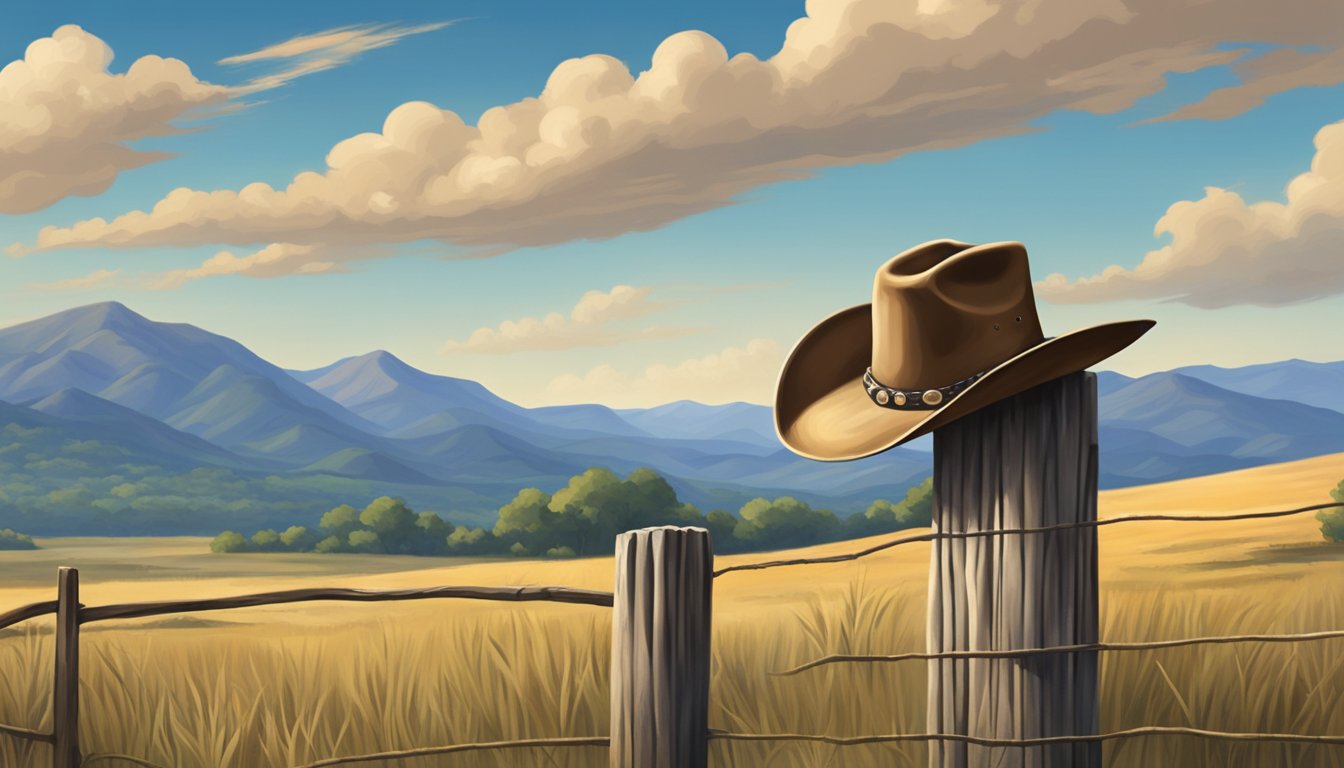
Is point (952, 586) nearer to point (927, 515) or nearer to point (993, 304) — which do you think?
point (993, 304)

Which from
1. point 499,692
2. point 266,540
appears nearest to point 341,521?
point 266,540

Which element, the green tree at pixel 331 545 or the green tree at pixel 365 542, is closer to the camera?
the green tree at pixel 331 545

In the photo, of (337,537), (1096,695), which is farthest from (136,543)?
(1096,695)

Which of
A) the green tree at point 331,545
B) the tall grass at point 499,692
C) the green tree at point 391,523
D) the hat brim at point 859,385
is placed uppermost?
the hat brim at point 859,385

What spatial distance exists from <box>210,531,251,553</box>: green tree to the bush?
2.59 m

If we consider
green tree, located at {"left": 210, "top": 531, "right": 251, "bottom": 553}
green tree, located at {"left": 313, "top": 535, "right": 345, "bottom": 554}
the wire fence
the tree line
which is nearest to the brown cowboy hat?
the wire fence

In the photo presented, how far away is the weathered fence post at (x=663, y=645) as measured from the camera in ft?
11.5

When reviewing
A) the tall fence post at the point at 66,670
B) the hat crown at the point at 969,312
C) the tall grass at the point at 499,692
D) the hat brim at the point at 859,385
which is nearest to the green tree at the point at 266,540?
the tall grass at the point at 499,692

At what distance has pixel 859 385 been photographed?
4.01 metres

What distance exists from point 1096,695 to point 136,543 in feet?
63.2

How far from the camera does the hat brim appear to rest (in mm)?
3426

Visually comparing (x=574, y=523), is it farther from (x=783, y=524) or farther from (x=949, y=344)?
(x=949, y=344)

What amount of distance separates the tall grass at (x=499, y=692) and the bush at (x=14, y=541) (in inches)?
571

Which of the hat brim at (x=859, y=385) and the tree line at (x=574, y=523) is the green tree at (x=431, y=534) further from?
the hat brim at (x=859, y=385)
